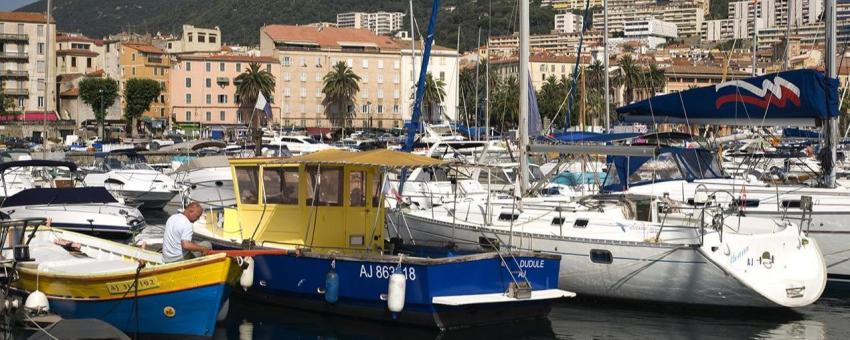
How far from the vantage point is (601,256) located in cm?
2145

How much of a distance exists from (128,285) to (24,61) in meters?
101

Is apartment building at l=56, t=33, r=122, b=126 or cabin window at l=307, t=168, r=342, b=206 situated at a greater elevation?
apartment building at l=56, t=33, r=122, b=126

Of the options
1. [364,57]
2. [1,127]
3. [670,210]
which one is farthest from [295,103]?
[670,210]

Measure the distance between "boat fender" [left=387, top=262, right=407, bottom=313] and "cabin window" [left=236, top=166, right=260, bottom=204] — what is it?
4049mm

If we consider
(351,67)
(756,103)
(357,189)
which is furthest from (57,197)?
(351,67)

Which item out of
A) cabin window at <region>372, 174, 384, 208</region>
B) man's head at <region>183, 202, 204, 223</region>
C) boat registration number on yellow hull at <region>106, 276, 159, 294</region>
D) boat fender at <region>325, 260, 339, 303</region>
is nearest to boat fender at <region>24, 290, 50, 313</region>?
boat registration number on yellow hull at <region>106, 276, 159, 294</region>

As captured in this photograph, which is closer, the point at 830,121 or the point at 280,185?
the point at 280,185

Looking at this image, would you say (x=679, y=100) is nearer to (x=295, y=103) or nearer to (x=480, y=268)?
(x=480, y=268)

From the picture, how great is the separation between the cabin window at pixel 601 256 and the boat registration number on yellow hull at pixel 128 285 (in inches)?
319

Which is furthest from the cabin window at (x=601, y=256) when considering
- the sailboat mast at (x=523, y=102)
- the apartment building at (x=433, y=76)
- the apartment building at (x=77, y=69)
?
the apartment building at (x=77, y=69)

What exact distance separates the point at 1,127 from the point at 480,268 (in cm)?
9576

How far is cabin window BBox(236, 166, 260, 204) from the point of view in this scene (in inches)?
848

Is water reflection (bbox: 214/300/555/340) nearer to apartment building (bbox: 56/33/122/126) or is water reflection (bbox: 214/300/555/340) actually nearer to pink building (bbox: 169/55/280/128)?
pink building (bbox: 169/55/280/128)

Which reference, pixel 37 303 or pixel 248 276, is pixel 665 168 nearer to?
pixel 248 276
